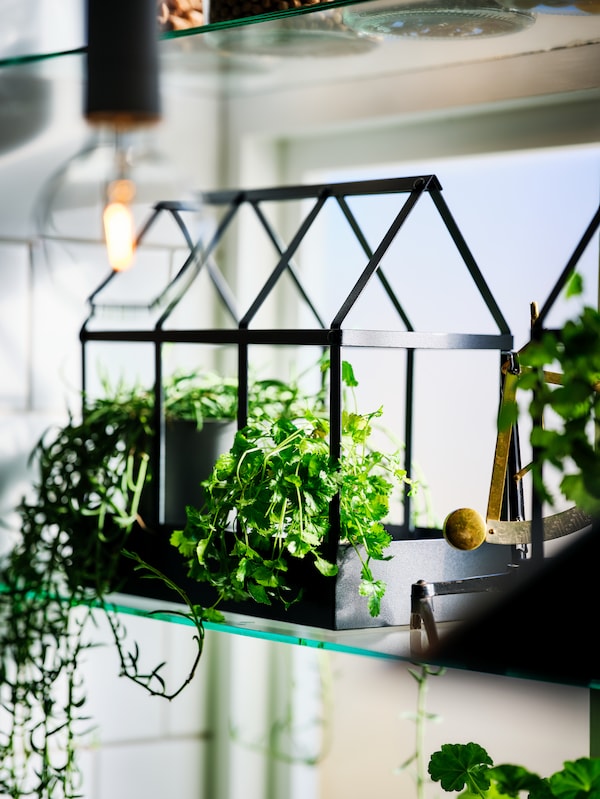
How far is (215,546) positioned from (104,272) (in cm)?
52

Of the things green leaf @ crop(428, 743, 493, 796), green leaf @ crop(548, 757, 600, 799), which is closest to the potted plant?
green leaf @ crop(428, 743, 493, 796)

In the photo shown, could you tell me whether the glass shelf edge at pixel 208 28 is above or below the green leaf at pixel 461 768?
above

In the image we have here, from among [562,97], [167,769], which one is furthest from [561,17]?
[167,769]

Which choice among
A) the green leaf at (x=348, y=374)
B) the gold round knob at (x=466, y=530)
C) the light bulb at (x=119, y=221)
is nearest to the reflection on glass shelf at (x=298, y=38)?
the light bulb at (x=119, y=221)

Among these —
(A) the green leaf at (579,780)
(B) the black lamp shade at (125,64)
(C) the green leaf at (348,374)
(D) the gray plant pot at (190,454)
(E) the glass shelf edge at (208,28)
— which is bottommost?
(A) the green leaf at (579,780)

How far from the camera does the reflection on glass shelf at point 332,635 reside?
897mm

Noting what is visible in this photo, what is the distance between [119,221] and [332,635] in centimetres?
54

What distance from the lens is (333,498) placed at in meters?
0.91

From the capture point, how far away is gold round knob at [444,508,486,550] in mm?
892

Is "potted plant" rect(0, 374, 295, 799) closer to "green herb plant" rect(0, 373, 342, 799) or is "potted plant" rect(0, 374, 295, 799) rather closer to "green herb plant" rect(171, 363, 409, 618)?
"green herb plant" rect(0, 373, 342, 799)

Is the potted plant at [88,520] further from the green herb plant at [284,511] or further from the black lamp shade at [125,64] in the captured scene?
the black lamp shade at [125,64]

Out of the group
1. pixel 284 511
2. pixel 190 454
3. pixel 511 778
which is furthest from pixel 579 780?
pixel 190 454

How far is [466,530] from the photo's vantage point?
0.89 m

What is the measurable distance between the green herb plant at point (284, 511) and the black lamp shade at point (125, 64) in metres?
0.33
